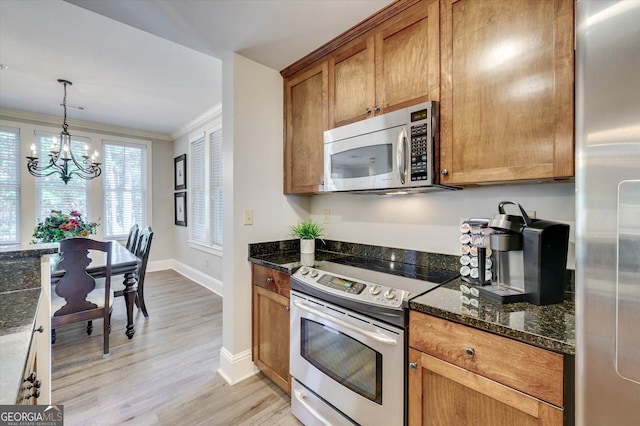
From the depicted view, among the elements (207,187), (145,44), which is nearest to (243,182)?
(145,44)

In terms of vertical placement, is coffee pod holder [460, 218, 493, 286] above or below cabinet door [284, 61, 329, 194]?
below

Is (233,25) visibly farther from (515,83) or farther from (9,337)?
(9,337)

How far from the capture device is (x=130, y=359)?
2385 millimetres

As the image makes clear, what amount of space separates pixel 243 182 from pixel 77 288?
5.61 feet

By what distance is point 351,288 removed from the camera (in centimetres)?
141

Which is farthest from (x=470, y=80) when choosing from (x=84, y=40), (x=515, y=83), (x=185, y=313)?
(x=185, y=313)

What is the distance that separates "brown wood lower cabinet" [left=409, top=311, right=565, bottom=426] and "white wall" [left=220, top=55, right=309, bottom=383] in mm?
1372

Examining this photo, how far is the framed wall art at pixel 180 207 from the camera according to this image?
502cm

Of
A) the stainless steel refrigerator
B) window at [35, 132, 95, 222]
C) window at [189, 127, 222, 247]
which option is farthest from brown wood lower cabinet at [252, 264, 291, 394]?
window at [35, 132, 95, 222]

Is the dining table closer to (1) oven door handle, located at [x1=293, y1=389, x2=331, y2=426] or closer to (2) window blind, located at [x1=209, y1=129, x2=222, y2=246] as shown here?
(2) window blind, located at [x1=209, y1=129, x2=222, y2=246]

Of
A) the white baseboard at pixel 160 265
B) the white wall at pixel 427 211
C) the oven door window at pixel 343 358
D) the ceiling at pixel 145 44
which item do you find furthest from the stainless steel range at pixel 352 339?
the white baseboard at pixel 160 265

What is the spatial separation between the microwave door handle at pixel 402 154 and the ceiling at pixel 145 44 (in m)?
0.79

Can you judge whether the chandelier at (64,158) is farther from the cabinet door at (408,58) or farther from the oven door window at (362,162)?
the cabinet door at (408,58)

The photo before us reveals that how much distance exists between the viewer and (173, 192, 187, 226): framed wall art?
5016 millimetres
